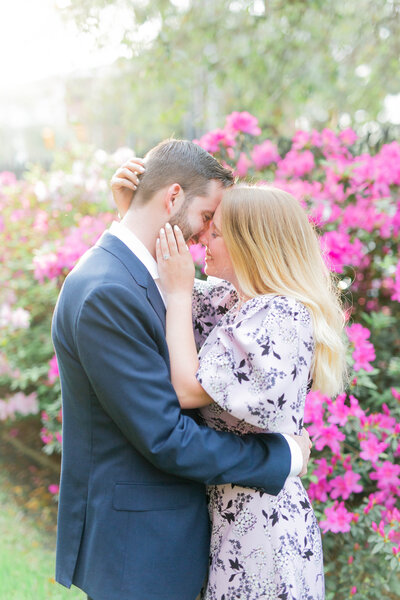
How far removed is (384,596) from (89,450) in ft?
6.81

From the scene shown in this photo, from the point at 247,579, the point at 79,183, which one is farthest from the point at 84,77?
the point at 247,579

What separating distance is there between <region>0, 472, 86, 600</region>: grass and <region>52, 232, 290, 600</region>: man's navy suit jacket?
177 centimetres

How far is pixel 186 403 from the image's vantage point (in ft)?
5.65

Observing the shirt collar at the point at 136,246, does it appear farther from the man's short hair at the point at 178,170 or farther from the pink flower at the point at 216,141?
the pink flower at the point at 216,141

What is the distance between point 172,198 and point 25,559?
2869 millimetres

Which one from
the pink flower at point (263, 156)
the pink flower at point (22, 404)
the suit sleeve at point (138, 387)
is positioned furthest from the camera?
the pink flower at point (22, 404)

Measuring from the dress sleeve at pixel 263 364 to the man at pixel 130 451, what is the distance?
11cm

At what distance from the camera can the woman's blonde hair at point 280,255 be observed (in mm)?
1870

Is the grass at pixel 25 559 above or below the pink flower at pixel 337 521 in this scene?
below

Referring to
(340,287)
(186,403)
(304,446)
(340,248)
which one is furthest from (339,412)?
(186,403)

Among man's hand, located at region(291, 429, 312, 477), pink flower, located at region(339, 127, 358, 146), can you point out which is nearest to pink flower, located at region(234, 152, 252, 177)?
pink flower, located at region(339, 127, 358, 146)

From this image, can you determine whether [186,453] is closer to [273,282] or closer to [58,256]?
[273,282]

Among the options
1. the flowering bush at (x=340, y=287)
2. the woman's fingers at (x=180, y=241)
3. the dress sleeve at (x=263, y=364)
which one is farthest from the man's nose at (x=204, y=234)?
the flowering bush at (x=340, y=287)

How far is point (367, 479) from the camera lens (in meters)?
3.13
